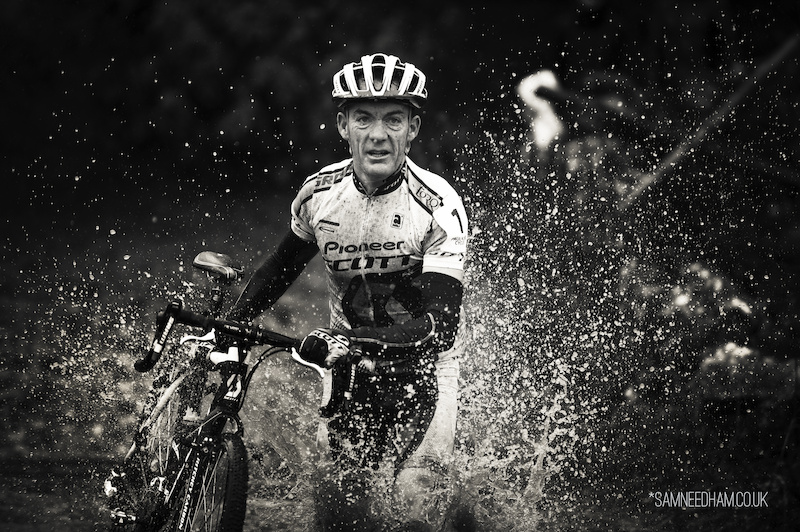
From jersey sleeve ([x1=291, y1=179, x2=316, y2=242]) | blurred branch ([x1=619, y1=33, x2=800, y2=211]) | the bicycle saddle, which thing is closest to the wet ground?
the bicycle saddle

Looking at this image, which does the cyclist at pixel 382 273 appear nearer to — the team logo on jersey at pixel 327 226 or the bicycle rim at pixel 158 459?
the team logo on jersey at pixel 327 226

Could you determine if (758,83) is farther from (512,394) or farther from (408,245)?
(408,245)

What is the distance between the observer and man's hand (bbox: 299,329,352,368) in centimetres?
278

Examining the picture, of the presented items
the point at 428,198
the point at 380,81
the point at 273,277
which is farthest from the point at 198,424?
the point at 380,81

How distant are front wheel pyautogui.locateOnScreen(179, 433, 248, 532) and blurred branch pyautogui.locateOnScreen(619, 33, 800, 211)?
454 cm

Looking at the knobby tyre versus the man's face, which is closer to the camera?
the knobby tyre

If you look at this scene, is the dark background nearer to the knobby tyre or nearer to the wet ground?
the wet ground

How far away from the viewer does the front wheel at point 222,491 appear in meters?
2.92

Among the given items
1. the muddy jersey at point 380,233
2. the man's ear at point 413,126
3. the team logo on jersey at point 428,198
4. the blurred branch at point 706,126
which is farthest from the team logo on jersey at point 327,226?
the blurred branch at point 706,126

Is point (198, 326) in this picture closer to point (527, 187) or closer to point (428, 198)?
point (428, 198)

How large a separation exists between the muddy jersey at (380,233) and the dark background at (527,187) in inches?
91.0

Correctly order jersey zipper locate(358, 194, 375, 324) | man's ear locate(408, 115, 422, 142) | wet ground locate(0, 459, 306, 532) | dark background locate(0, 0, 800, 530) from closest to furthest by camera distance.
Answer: jersey zipper locate(358, 194, 375, 324) < man's ear locate(408, 115, 422, 142) < wet ground locate(0, 459, 306, 532) < dark background locate(0, 0, 800, 530)

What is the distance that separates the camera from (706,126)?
6.65 m

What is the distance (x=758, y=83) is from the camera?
6742mm
